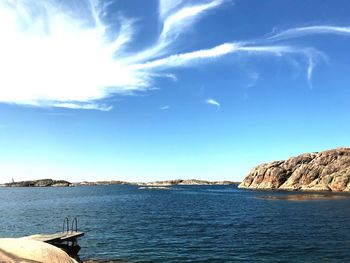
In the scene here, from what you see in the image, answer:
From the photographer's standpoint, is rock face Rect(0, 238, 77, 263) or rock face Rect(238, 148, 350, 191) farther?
rock face Rect(238, 148, 350, 191)

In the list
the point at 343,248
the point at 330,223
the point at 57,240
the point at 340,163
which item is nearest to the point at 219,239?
the point at 343,248

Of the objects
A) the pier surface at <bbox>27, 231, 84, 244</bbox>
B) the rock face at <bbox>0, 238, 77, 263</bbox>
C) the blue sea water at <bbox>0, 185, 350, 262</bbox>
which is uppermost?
the rock face at <bbox>0, 238, 77, 263</bbox>

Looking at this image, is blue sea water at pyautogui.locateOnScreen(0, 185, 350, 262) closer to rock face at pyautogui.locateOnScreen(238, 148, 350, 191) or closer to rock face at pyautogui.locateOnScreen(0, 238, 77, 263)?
rock face at pyautogui.locateOnScreen(0, 238, 77, 263)

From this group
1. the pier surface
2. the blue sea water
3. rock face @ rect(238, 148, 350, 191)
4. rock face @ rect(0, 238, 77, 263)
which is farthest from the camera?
rock face @ rect(238, 148, 350, 191)

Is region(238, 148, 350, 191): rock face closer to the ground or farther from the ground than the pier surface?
farther from the ground

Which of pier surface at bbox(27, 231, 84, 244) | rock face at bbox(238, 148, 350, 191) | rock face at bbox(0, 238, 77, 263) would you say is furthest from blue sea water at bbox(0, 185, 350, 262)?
rock face at bbox(238, 148, 350, 191)

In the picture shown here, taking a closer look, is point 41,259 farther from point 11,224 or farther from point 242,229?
point 11,224

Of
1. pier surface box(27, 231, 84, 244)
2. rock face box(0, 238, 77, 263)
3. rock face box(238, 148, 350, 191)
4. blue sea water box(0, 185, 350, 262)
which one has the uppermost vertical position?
rock face box(238, 148, 350, 191)

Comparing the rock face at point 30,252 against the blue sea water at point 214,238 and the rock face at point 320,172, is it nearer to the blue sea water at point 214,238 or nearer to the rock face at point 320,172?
the blue sea water at point 214,238

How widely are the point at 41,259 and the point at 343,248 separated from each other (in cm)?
3585

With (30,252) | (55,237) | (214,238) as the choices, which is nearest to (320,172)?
(214,238)

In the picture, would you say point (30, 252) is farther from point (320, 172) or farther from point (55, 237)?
point (320, 172)

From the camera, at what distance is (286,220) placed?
67.6m

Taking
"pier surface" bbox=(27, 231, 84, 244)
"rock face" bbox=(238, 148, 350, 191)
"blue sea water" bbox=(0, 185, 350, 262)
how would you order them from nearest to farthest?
"pier surface" bbox=(27, 231, 84, 244) < "blue sea water" bbox=(0, 185, 350, 262) < "rock face" bbox=(238, 148, 350, 191)
